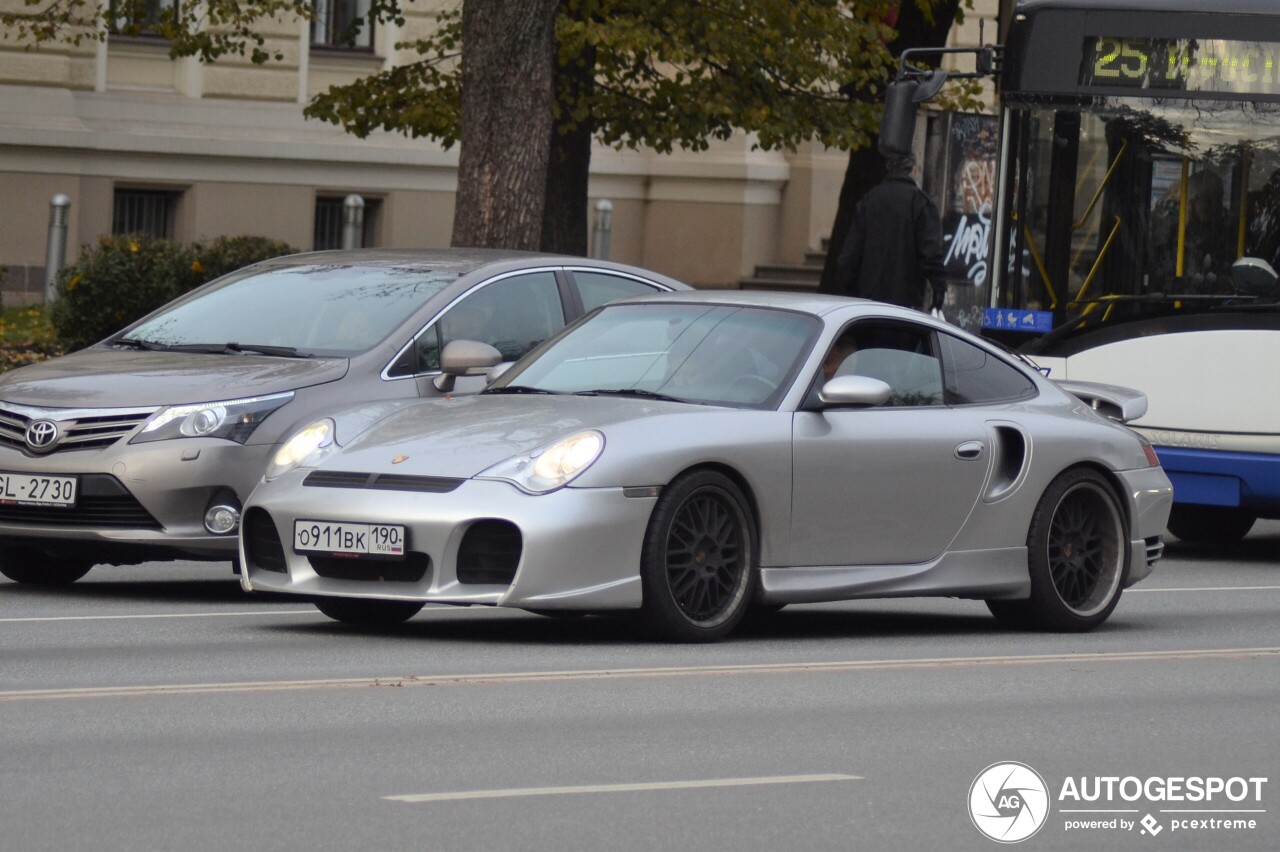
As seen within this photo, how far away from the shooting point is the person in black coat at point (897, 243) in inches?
601

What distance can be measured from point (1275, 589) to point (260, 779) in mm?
7961

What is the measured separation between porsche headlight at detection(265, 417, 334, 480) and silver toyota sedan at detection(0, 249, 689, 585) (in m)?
0.92

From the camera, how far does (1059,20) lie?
14.7 meters

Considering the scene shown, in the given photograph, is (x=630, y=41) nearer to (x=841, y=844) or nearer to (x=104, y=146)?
(x=104, y=146)

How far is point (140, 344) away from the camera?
11.7 metres

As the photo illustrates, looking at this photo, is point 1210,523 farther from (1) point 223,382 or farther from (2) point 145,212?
(2) point 145,212

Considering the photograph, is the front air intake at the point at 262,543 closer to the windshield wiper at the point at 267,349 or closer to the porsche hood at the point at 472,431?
the porsche hood at the point at 472,431

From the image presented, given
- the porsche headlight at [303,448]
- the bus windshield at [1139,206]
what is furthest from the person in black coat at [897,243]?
the porsche headlight at [303,448]

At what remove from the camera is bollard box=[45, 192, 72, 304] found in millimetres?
26891

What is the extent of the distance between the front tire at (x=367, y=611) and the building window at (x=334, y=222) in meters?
23.7

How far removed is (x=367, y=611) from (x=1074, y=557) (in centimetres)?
296

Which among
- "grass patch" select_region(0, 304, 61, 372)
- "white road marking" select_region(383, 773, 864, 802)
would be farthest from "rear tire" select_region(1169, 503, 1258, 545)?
"grass patch" select_region(0, 304, 61, 372)

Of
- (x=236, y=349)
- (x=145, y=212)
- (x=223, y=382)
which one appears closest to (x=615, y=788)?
(x=223, y=382)

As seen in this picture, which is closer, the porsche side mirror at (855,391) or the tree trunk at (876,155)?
the porsche side mirror at (855,391)
